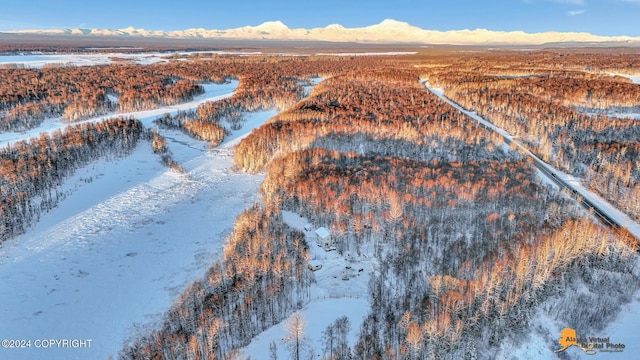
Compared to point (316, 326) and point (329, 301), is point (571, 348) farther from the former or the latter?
→ point (316, 326)

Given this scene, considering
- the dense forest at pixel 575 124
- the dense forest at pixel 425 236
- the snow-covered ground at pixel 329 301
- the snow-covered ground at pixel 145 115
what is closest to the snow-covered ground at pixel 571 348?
Result: the dense forest at pixel 425 236

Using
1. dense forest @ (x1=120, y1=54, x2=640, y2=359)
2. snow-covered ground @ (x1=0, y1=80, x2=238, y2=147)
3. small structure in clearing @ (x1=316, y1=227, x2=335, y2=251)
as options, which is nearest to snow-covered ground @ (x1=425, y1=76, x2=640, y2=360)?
dense forest @ (x1=120, y1=54, x2=640, y2=359)

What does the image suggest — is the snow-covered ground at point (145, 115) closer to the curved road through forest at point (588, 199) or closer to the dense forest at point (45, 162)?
the dense forest at point (45, 162)

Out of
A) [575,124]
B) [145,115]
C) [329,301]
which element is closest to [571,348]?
[329,301]

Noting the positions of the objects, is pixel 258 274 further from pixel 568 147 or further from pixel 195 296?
pixel 568 147

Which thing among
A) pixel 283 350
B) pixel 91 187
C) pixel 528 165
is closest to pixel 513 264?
pixel 283 350

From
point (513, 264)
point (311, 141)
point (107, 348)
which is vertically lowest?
point (107, 348)
